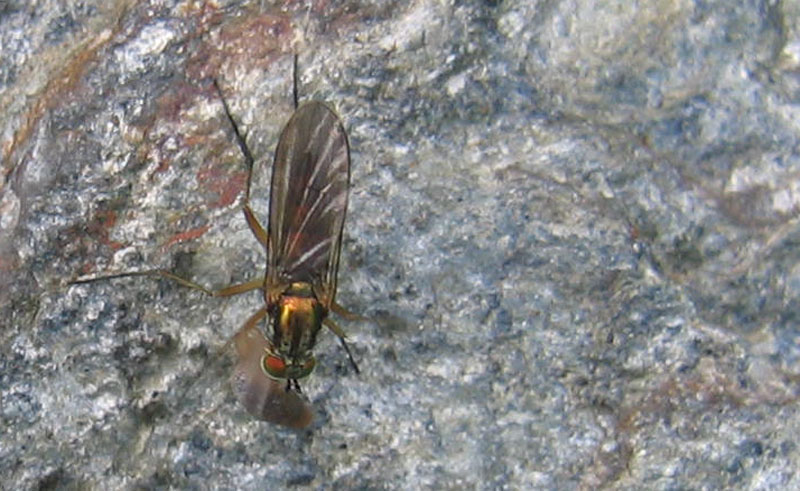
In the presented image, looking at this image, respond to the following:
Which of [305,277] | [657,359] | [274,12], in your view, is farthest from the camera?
[274,12]

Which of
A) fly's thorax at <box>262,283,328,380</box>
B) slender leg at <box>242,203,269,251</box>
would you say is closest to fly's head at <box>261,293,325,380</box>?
fly's thorax at <box>262,283,328,380</box>

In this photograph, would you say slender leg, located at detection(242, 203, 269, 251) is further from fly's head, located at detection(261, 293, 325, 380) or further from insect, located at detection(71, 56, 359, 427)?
fly's head, located at detection(261, 293, 325, 380)

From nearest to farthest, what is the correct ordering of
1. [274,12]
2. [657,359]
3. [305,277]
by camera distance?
[657,359] → [305,277] → [274,12]

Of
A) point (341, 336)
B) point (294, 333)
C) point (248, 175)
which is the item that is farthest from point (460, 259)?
point (248, 175)

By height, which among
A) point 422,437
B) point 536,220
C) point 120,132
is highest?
point 120,132

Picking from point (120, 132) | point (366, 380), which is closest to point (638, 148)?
point (366, 380)

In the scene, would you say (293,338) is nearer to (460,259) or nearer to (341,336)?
(341,336)

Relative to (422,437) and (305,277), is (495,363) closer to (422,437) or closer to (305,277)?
(422,437)
